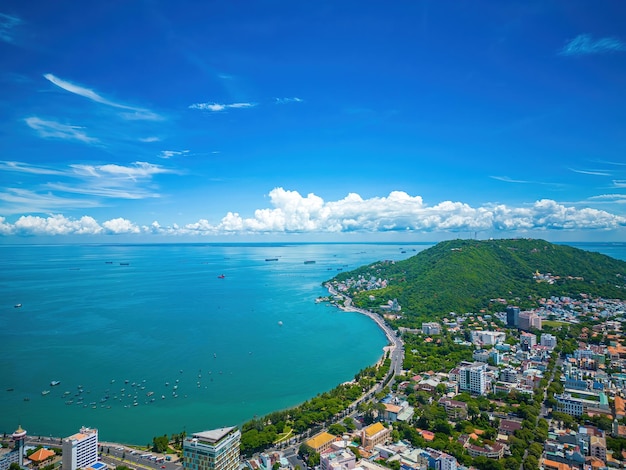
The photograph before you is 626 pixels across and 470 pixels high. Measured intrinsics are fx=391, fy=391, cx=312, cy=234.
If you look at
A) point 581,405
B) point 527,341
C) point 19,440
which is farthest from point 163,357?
point 527,341

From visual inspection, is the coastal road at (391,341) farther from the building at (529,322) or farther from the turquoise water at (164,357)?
the building at (529,322)

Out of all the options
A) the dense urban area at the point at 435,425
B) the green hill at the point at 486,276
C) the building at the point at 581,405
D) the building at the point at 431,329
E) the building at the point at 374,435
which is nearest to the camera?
the dense urban area at the point at 435,425

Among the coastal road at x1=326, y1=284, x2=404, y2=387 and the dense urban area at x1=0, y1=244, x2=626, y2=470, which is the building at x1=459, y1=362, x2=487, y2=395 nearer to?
the dense urban area at x1=0, y1=244, x2=626, y2=470

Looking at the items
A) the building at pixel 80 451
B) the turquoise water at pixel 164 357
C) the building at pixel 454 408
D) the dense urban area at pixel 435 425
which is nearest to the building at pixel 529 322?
the dense urban area at pixel 435 425

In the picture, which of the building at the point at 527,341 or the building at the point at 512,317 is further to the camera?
the building at the point at 512,317

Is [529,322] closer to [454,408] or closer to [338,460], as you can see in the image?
[454,408]
